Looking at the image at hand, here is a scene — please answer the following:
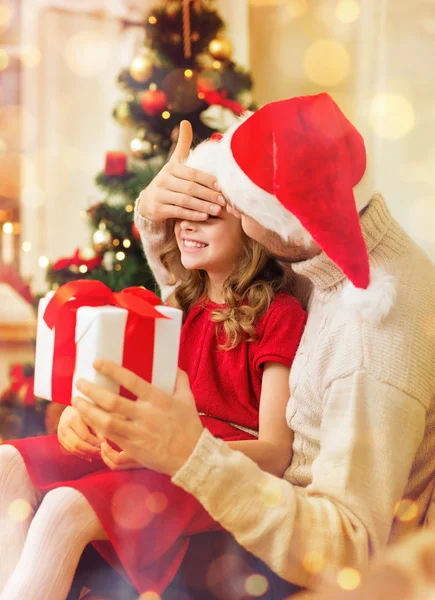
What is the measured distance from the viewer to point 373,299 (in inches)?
34.3

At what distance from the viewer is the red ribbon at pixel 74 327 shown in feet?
2.72

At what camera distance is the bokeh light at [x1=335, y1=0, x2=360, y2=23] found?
89.8 inches

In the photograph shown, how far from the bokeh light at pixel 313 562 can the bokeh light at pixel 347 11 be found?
6.49ft

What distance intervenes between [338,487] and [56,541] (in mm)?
390

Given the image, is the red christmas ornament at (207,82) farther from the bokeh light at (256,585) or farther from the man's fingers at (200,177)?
the bokeh light at (256,585)

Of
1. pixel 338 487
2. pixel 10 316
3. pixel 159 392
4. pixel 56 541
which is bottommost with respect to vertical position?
pixel 10 316

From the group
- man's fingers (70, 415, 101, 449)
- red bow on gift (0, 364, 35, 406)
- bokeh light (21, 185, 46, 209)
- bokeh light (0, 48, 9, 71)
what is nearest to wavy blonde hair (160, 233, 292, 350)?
man's fingers (70, 415, 101, 449)

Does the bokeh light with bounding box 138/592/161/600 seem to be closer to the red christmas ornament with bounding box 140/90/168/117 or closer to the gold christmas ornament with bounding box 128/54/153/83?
the red christmas ornament with bounding box 140/90/168/117

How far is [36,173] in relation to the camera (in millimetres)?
3070

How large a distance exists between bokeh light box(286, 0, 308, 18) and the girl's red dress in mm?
1621

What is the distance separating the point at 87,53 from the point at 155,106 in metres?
1.15

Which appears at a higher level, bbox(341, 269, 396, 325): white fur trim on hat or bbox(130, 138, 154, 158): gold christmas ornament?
bbox(130, 138, 154, 158): gold christmas ornament

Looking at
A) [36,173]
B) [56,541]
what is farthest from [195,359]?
[36,173]

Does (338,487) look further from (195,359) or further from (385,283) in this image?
(195,359)
